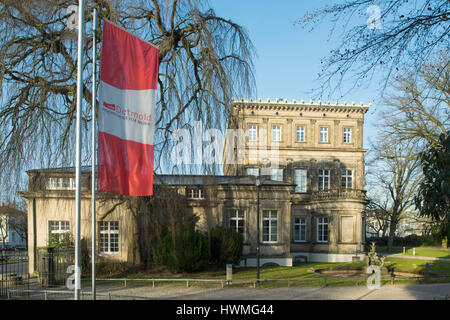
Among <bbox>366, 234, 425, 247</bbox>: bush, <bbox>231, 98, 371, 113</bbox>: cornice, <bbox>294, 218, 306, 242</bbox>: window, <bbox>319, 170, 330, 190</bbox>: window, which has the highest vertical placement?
<bbox>231, 98, 371, 113</bbox>: cornice

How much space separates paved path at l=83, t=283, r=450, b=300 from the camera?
45.5ft

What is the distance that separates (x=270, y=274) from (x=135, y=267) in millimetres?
7734

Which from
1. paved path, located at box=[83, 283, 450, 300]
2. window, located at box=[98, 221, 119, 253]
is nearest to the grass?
paved path, located at box=[83, 283, 450, 300]

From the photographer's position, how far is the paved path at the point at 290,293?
13.9 meters

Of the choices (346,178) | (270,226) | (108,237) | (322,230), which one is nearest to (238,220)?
(270,226)

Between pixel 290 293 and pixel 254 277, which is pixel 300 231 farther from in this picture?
pixel 290 293

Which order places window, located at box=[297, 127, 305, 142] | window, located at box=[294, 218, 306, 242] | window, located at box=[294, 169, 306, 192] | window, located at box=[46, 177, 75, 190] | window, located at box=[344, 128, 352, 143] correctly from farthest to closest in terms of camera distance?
window, located at box=[344, 128, 352, 143], window, located at box=[297, 127, 305, 142], window, located at box=[294, 169, 306, 192], window, located at box=[294, 218, 306, 242], window, located at box=[46, 177, 75, 190]

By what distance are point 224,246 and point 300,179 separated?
19438 millimetres

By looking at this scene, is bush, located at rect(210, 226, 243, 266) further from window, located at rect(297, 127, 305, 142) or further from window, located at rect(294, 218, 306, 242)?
window, located at rect(297, 127, 305, 142)

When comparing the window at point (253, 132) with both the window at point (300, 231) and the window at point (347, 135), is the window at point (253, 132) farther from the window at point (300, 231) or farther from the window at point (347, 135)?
the window at point (300, 231)

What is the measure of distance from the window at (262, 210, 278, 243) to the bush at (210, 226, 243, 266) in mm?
4438

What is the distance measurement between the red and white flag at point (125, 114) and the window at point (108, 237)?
597 inches

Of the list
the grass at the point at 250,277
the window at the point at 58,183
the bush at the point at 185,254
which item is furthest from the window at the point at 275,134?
the window at the point at 58,183

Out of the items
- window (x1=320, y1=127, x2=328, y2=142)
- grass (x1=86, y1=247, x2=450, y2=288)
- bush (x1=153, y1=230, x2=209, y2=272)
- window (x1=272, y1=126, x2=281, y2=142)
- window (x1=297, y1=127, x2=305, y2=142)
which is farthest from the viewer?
window (x1=320, y1=127, x2=328, y2=142)
